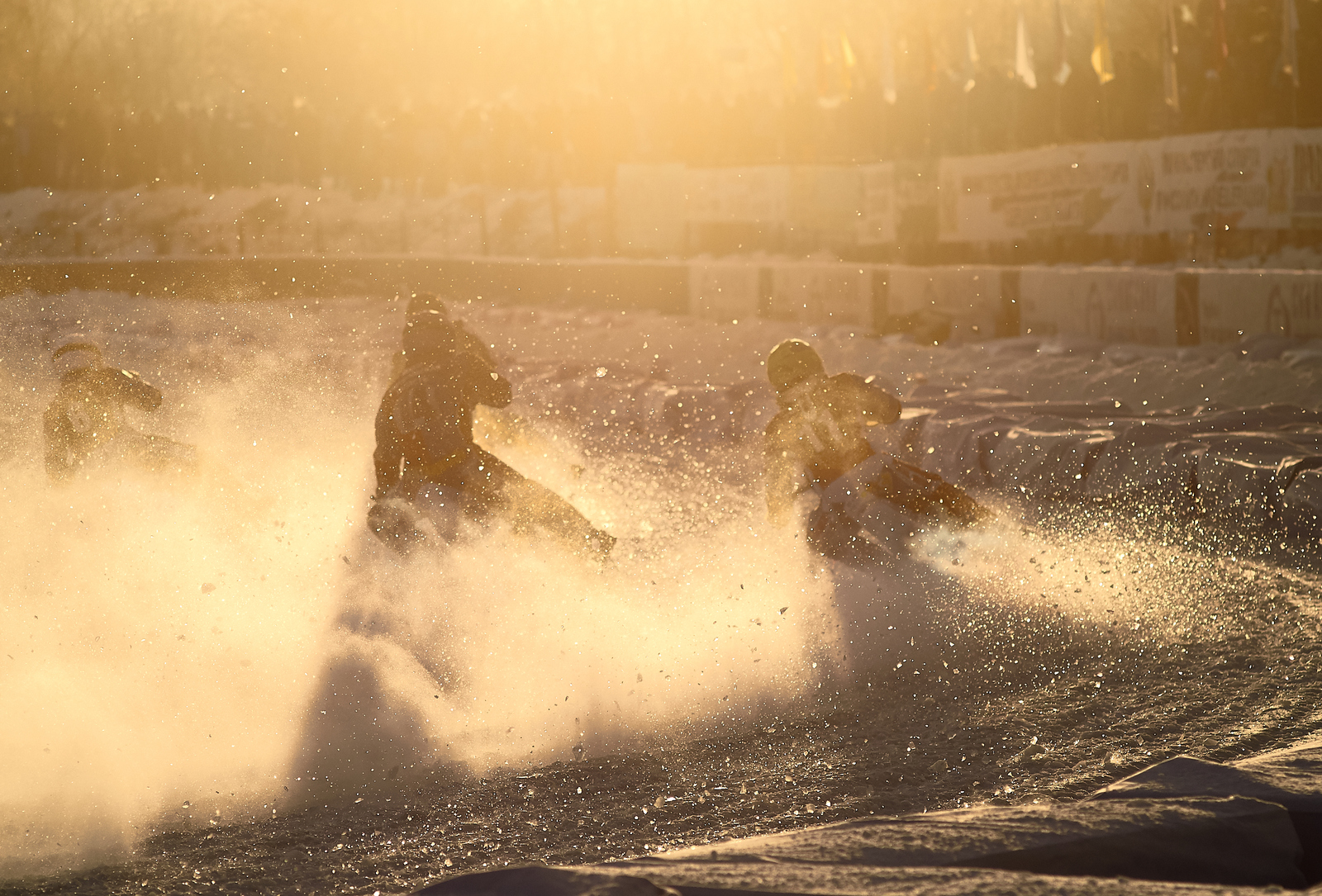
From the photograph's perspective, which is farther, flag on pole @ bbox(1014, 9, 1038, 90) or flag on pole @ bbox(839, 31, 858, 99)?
flag on pole @ bbox(839, 31, 858, 99)

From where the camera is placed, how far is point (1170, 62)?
57.5 feet

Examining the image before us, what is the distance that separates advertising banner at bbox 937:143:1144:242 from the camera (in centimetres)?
1614

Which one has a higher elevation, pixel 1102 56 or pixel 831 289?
pixel 1102 56

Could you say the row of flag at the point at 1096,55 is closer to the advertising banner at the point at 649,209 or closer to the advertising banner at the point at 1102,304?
the advertising banner at the point at 649,209

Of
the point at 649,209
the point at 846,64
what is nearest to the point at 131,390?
the point at 649,209

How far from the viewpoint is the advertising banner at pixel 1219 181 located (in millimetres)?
14297

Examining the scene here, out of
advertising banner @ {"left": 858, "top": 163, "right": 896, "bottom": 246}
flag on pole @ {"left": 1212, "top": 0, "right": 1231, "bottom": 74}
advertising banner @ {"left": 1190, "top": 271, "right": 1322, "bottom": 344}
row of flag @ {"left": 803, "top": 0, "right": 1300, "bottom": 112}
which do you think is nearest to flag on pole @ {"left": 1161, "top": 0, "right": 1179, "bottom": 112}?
row of flag @ {"left": 803, "top": 0, "right": 1300, "bottom": 112}

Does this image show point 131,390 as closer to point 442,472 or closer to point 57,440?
point 57,440

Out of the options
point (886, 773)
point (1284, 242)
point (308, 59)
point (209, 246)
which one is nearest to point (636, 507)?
point (886, 773)

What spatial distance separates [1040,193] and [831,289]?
3.04 meters

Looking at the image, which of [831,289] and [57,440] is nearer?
[57,440]

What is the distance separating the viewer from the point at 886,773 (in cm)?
441

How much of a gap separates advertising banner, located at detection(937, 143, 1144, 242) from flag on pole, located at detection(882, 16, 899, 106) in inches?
190

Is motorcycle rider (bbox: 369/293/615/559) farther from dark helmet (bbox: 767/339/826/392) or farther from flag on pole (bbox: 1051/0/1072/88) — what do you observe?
flag on pole (bbox: 1051/0/1072/88)
